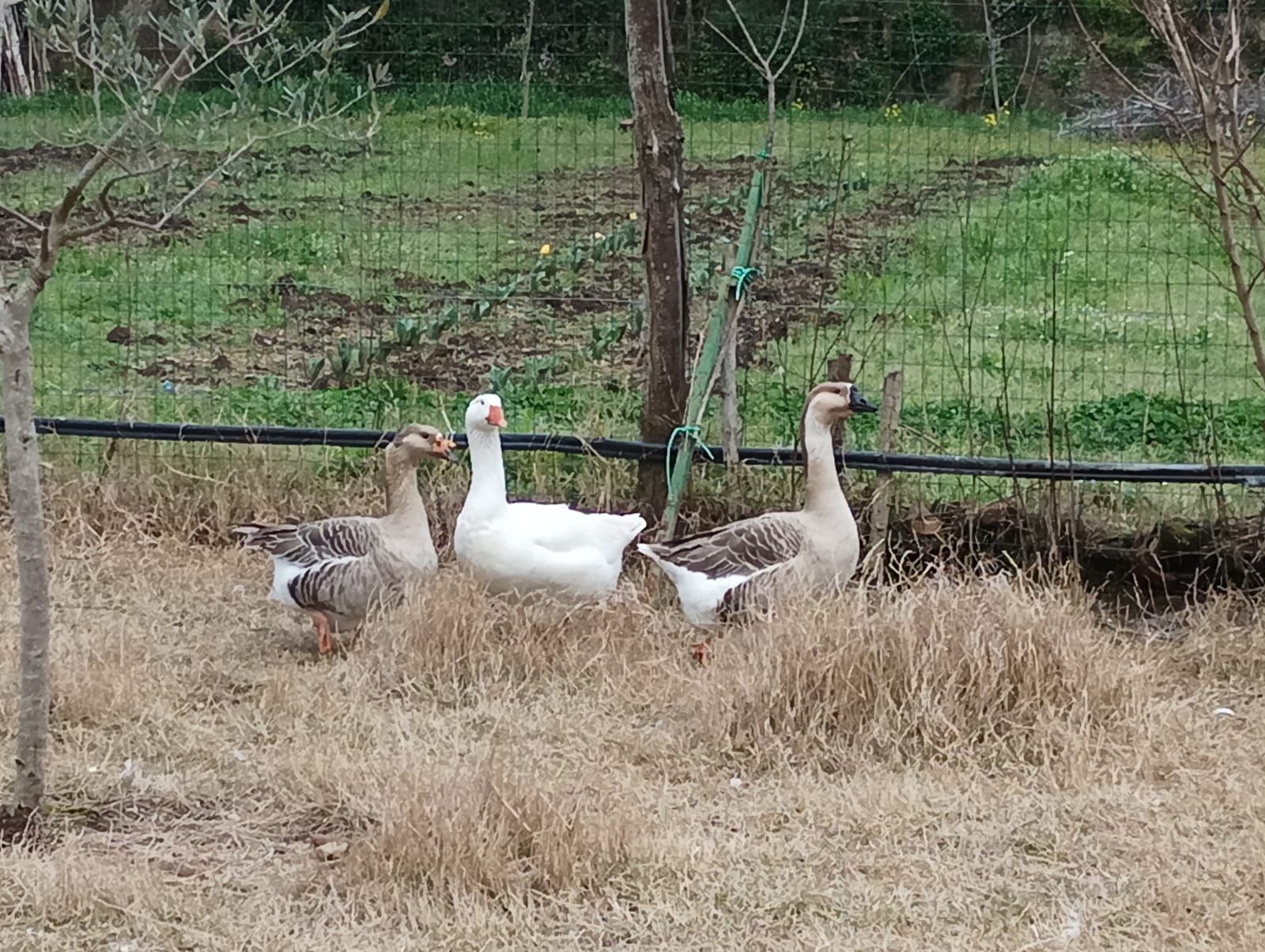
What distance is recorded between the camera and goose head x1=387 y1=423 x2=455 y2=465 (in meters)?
6.57

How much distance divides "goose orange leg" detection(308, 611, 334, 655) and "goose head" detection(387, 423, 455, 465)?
72 cm

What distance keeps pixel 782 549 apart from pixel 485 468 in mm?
1213

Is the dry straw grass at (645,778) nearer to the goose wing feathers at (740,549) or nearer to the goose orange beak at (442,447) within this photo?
the goose wing feathers at (740,549)

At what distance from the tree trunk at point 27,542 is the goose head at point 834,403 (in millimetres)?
3133

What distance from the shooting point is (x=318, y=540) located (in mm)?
6434

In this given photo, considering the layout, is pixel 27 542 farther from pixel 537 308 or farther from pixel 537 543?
pixel 537 308

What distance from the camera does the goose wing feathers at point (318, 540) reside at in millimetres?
6371

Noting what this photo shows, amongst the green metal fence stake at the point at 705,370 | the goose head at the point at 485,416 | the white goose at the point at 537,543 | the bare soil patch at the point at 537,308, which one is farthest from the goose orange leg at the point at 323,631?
the bare soil patch at the point at 537,308

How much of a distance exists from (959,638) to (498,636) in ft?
5.47

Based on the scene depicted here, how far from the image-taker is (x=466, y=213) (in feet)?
43.3

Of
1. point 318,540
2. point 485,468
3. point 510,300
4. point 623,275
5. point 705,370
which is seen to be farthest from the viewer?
point 623,275

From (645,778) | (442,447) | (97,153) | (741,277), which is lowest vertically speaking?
(645,778)

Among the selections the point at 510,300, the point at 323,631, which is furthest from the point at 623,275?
the point at 323,631

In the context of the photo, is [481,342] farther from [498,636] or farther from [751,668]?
[751,668]
